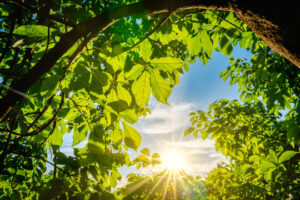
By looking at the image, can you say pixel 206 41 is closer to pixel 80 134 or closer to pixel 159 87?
pixel 159 87

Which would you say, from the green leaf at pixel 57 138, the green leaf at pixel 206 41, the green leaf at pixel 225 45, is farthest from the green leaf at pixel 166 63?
the green leaf at pixel 57 138

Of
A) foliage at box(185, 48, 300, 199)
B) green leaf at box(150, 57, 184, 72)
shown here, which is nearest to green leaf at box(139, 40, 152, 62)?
green leaf at box(150, 57, 184, 72)

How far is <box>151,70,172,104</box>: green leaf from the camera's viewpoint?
93 centimetres

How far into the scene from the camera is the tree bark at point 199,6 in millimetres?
639

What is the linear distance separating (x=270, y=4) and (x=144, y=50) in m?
0.70

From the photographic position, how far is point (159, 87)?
0.94m

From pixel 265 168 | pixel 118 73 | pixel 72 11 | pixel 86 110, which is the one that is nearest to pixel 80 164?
pixel 118 73

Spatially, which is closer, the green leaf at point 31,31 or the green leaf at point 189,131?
the green leaf at point 31,31

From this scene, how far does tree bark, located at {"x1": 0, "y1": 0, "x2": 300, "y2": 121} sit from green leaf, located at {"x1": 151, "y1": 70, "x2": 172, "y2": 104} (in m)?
0.37

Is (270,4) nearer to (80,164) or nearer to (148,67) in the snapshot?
(148,67)

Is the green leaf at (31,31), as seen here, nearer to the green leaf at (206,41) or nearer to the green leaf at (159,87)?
the green leaf at (159,87)

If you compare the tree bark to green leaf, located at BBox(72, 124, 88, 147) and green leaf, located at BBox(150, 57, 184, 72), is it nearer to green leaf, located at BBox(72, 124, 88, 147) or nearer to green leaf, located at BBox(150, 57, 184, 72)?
green leaf, located at BBox(150, 57, 184, 72)

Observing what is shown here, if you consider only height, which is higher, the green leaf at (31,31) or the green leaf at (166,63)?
the green leaf at (31,31)

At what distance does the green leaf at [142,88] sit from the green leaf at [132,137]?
198 millimetres
